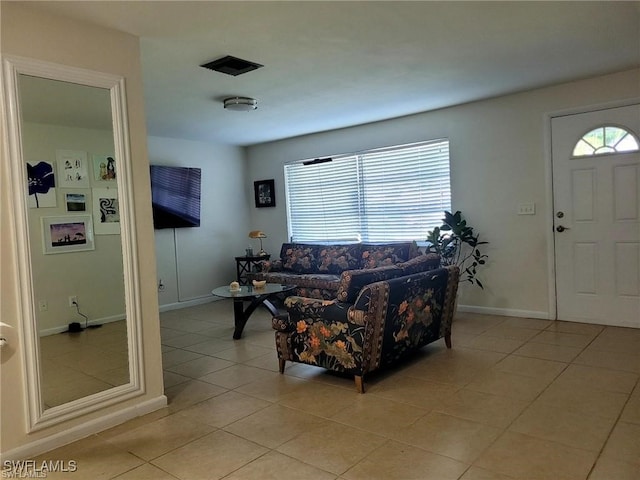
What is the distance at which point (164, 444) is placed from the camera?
8.22 ft

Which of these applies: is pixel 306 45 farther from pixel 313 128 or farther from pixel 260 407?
pixel 313 128

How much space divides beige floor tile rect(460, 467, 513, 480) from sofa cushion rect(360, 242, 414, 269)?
323 centimetres

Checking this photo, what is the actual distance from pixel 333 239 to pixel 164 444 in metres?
4.31

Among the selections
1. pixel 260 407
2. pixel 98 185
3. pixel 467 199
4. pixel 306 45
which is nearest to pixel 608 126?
pixel 467 199

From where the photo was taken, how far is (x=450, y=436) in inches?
96.0

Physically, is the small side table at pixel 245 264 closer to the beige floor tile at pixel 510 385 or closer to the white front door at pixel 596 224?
the white front door at pixel 596 224

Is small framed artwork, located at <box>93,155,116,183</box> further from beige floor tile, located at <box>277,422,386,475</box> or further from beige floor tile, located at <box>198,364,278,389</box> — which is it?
beige floor tile, located at <box>277,422,386,475</box>

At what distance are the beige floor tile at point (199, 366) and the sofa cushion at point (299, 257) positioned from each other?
2.23 metres

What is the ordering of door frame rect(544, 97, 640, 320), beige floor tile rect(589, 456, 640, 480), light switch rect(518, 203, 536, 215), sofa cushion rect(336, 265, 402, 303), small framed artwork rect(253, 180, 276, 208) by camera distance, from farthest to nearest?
small framed artwork rect(253, 180, 276, 208) < light switch rect(518, 203, 536, 215) < door frame rect(544, 97, 640, 320) < sofa cushion rect(336, 265, 402, 303) < beige floor tile rect(589, 456, 640, 480)

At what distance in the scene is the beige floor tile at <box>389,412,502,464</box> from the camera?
7.50ft

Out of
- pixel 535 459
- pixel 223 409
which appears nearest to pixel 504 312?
pixel 535 459

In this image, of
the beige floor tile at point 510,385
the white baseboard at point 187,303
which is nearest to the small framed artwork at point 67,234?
the beige floor tile at point 510,385

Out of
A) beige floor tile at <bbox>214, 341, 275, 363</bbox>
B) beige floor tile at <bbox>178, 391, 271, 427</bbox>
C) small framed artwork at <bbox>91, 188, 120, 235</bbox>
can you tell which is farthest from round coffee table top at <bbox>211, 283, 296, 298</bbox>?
small framed artwork at <bbox>91, 188, 120, 235</bbox>

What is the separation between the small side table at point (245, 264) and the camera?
6.65 m
